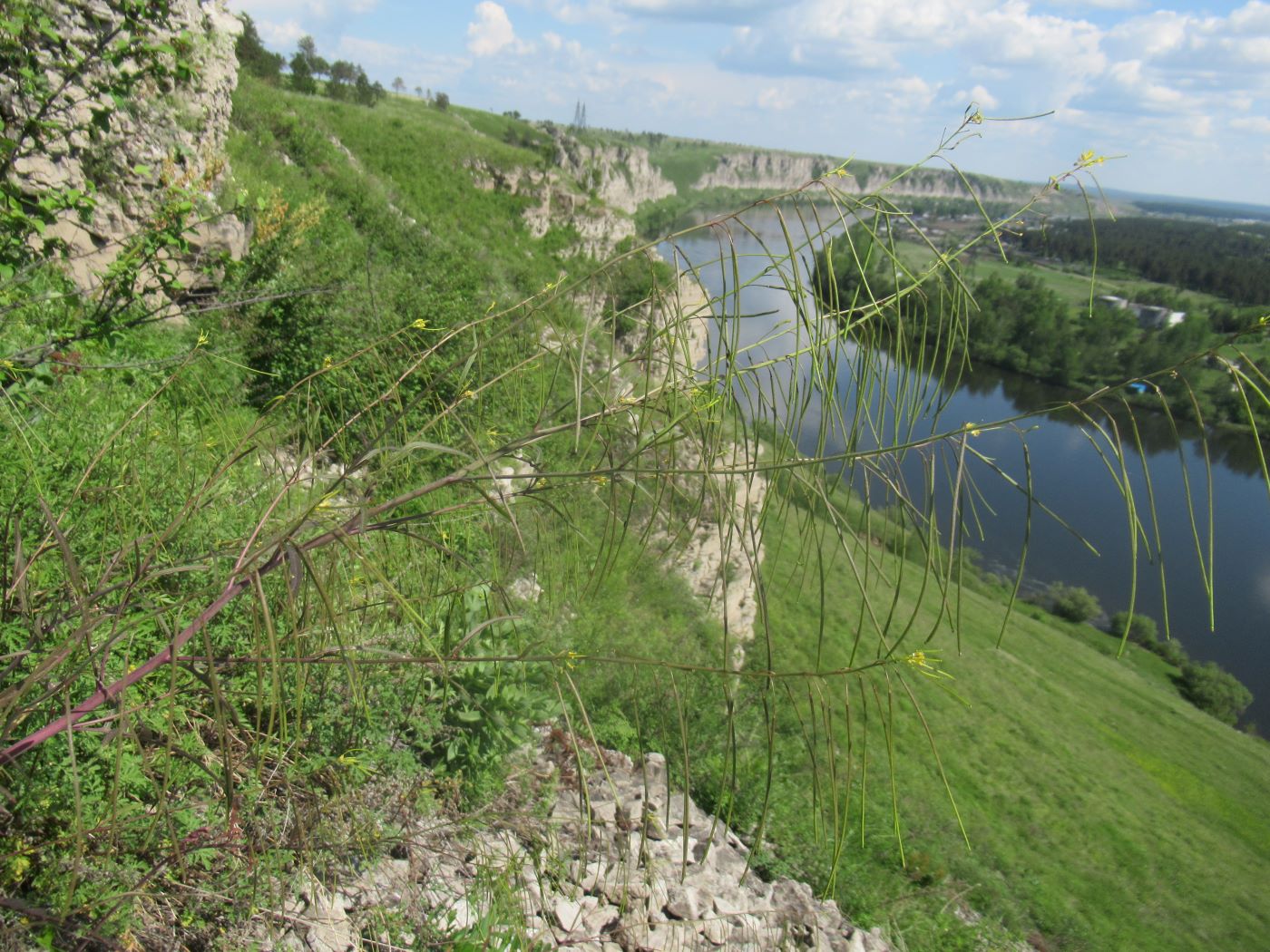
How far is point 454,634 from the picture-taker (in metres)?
3.32

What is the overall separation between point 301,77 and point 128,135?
111ft

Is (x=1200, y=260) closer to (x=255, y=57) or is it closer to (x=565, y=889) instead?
(x=255, y=57)

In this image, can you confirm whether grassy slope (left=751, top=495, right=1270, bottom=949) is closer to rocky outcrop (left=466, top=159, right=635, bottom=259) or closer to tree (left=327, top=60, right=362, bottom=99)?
rocky outcrop (left=466, top=159, right=635, bottom=259)

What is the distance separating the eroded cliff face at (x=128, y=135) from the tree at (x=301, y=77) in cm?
2816

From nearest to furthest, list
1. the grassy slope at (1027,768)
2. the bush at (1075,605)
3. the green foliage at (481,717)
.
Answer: the green foliage at (481,717), the grassy slope at (1027,768), the bush at (1075,605)

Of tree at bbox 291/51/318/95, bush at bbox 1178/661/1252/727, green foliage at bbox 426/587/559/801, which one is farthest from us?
tree at bbox 291/51/318/95

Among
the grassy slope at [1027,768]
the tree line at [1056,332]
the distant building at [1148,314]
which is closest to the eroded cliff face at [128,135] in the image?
the grassy slope at [1027,768]

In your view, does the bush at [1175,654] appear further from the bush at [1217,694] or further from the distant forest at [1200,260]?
the distant forest at [1200,260]

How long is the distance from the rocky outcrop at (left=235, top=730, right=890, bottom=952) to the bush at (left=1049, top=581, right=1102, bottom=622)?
36628 millimetres

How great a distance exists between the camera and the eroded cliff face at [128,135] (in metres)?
4.97

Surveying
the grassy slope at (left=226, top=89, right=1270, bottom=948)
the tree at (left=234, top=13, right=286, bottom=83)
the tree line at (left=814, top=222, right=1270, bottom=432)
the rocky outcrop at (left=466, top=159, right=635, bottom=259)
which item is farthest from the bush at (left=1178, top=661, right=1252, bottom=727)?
the tree at (left=234, top=13, right=286, bottom=83)

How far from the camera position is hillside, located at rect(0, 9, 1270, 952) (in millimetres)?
1236

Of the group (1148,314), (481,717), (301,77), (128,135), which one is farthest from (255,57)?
(1148,314)

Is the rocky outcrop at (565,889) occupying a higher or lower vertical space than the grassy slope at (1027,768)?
higher
